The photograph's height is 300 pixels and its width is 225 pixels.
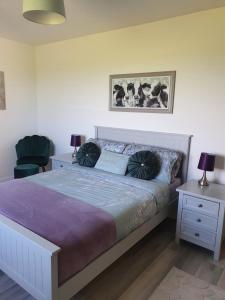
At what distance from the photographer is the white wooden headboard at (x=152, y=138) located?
293cm

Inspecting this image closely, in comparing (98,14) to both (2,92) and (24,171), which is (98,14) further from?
(24,171)

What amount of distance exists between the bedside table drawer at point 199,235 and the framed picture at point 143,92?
1433mm

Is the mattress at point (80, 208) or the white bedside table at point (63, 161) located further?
the white bedside table at point (63, 161)

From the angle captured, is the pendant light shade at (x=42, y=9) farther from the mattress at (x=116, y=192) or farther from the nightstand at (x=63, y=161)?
the nightstand at (x=63, y=161)

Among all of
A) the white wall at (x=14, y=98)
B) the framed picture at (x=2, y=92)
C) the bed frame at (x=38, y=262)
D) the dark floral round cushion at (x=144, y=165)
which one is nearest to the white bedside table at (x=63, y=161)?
the dark floral round cushion at (x=144, y=165)

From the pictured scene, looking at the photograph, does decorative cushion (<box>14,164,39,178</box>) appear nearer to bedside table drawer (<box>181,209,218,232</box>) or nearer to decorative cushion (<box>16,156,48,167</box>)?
decorative cushion (<box>16,156,48,167</box>)

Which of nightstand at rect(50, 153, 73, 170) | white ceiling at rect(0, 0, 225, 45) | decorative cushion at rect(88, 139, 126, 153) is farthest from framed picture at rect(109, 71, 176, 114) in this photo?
nightstand at rect(50, 153, 73, 170)

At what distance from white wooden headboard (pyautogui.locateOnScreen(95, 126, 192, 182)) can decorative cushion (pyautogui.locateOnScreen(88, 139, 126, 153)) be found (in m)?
0.16

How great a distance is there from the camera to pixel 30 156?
428 centimetres

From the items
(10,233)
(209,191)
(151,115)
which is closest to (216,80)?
(151,115)

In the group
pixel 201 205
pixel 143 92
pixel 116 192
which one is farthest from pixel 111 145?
pixel 201 205

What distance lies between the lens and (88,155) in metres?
3.28

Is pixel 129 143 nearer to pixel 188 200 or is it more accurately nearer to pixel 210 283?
pixel 188 200

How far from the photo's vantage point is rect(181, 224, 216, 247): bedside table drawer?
234 cm
